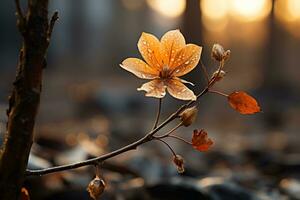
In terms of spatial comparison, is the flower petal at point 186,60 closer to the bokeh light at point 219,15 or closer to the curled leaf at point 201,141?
the curled leaf at point 201,141

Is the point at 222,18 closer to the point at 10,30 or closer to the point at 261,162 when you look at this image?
the point at 10,30

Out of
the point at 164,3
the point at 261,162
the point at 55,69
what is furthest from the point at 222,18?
the point at 261,162

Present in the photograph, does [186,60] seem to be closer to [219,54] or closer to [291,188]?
[219,54]

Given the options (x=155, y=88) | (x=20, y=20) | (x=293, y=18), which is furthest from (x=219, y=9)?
(x=20, y=20)

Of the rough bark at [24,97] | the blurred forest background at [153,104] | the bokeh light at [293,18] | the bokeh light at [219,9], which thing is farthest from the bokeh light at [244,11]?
the rough bark at [24,97]

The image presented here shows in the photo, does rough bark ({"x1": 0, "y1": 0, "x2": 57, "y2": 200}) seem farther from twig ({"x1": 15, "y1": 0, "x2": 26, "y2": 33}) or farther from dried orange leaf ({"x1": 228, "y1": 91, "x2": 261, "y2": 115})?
dried orange leaf ({"x1": 228, "y1": 91, "x2": 261, "y2": 115})

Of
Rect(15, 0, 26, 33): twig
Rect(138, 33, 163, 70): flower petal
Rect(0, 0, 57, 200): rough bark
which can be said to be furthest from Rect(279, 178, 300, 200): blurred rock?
Rect(15, 0, 26, 33): twig
